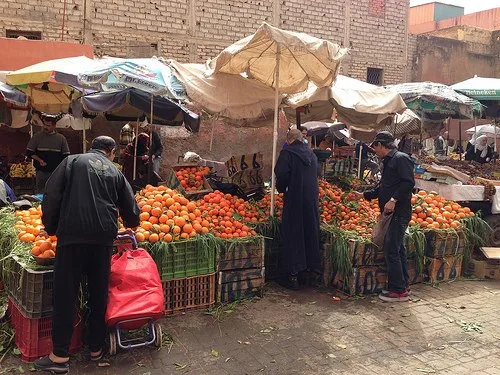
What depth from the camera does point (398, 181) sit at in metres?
5.59

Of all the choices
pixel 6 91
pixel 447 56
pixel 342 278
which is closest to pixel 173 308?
pixel 342 278

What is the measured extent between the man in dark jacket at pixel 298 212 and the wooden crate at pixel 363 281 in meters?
0.38

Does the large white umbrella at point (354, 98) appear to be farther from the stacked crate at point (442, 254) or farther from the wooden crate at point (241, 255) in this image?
the wooden crate at point (241, 255)

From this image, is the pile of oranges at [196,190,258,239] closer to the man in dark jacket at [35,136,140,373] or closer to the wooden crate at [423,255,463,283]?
the man in dark jacket at [35,136,140,373]

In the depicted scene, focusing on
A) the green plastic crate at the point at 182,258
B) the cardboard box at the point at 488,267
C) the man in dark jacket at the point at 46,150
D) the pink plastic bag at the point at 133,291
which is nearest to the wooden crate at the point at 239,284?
the green plastic crate at the point at 182,258

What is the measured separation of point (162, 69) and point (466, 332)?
509cm

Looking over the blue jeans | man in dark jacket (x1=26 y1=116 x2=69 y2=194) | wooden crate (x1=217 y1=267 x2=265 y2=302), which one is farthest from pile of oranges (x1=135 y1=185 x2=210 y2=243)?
man in dark jacket (x1=26 y1=116 x2=69 y2=194)

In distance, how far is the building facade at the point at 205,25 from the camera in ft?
43.2


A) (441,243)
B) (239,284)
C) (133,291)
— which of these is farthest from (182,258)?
(441,243)

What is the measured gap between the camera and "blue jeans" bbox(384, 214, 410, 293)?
18.5 ft

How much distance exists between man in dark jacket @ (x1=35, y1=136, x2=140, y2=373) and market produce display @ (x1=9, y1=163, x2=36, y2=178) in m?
7.50

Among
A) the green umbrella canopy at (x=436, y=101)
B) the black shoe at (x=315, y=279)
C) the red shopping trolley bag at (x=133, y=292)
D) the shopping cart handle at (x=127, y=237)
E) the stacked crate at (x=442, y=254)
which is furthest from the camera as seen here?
the green umbrella canopy at (x=436, y=101)

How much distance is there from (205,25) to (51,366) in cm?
1363

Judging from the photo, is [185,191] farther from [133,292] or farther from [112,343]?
[112,343]
